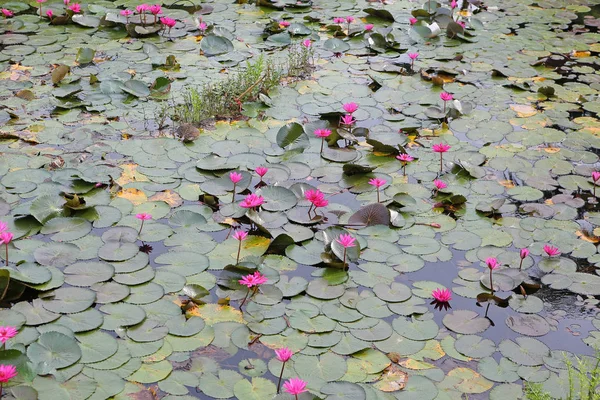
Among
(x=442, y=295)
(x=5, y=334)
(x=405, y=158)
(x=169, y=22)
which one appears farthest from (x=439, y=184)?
(x=169, y=22)

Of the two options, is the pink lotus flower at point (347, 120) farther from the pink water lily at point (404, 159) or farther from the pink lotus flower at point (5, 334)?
the pink lotus flower at point (5, 334)

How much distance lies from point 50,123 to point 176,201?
1187 millimetres

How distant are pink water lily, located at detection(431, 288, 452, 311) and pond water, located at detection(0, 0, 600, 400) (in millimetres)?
23

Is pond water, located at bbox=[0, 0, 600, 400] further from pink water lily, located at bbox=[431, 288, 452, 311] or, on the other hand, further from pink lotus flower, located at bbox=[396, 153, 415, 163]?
pink lotus flower, located at bbox=[396, 153, 415, 163]

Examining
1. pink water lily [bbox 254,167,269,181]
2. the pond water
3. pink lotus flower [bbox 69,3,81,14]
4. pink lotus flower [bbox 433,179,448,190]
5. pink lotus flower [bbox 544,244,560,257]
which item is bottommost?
the pond water

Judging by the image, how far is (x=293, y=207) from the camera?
348cm

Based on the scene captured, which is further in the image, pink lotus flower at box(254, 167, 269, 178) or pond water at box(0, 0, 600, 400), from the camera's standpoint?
pink lotus flower at box(254, 167, 269, 178)

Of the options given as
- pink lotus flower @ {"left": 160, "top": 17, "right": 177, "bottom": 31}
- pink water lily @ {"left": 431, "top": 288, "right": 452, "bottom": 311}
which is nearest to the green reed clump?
pink lotus flower @ {"left": 160, "top": 17, "right": 177, "bottom": 31}

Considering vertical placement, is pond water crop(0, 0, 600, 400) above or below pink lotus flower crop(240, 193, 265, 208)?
below

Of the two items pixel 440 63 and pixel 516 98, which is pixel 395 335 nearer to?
pixel 516 98

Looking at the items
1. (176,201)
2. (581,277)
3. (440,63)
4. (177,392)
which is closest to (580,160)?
(581,277)

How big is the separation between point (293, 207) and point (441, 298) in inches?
37.7

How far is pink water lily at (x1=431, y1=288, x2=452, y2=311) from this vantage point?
2.83m

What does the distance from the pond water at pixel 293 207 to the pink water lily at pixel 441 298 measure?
23 mm
